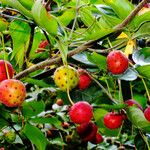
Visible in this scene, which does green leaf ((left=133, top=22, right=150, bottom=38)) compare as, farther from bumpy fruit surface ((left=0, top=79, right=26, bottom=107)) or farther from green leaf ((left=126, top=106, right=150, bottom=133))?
bumpy fruit surface ((left=0, top=79, right=26, bottom=107))

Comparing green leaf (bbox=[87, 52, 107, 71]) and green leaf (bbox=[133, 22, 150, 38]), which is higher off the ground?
green leaf (bbox=[133, 22, 150, 38])

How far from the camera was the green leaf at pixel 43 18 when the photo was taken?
103 cm

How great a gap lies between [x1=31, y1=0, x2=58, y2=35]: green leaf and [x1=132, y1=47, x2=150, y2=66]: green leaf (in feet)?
1.19

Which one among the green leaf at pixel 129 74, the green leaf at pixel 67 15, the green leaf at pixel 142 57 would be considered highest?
the green leaf at pixel 67 15

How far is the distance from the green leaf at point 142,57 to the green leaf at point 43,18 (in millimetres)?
362

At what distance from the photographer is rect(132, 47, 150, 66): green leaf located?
135cm

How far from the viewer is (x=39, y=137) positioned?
1677 mm

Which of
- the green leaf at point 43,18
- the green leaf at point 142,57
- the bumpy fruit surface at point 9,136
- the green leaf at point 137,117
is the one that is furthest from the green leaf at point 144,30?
the bumpy fruit surface at point 9,136

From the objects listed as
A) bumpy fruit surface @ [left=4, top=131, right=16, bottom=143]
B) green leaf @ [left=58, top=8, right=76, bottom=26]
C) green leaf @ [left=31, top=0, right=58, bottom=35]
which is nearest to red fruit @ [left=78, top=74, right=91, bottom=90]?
green leaf @ [left=58, top=8, right=76, bottom=26]

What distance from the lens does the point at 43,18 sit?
1.06m

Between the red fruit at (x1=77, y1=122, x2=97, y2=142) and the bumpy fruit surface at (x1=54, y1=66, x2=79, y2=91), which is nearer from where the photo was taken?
the bumpy fruit surface at (x1=54, y1=66, x2=79, y2=91)

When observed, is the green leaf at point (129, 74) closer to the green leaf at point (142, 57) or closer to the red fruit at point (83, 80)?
the green leaf at point (142, 57)

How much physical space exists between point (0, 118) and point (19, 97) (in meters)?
0.45

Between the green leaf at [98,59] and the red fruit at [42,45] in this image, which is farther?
the red fruit at [42,45]
